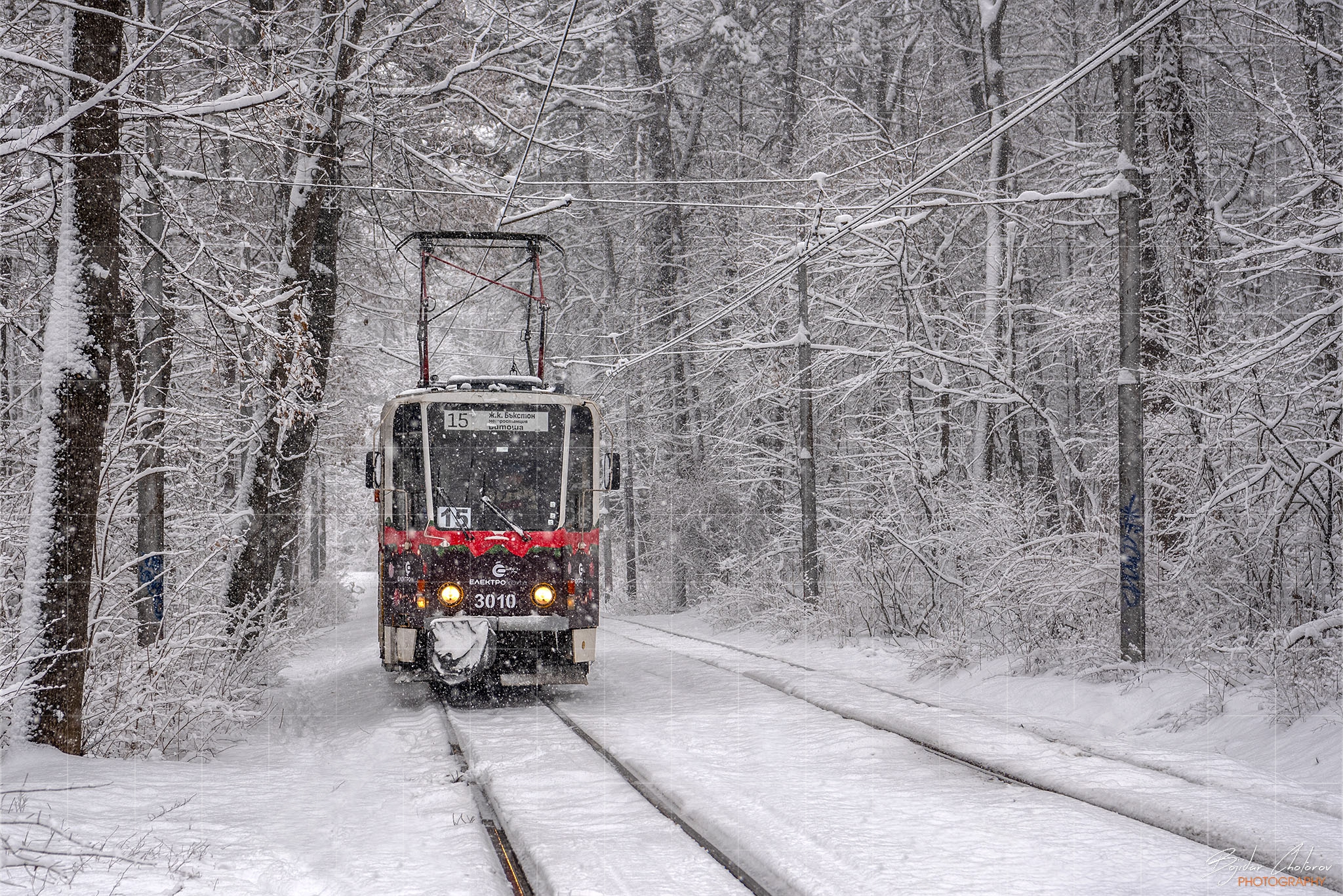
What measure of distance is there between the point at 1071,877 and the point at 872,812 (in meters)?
1.49

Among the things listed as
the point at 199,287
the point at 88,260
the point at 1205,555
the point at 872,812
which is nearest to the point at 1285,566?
the point at 1205,555

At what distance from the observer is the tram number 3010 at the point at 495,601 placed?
11016 millimetres

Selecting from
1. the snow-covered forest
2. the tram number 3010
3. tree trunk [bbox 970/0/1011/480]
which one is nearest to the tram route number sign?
the snow-covered forest

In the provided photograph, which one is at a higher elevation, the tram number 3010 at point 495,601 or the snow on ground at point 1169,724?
the tram number 3010 at point 495,601

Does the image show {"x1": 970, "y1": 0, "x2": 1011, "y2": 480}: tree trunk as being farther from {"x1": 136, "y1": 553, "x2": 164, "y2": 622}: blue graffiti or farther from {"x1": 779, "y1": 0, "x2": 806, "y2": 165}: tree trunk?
{"x1": 136, "y1": 553, "x2": 164, "y2": 622}: blue graffiti

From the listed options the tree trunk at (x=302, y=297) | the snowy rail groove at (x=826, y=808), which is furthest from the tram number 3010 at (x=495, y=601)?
the tree trunk at (x=302, y=297)

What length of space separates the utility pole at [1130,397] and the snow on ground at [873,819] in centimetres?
304

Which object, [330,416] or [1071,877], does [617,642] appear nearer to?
[330,416]

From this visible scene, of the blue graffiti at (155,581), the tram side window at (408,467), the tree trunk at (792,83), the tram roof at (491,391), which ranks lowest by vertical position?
the blue graffiti at (155,581)

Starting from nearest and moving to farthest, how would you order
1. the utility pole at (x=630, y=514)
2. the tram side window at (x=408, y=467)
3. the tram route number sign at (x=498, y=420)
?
the tram side window at (x=408, y=467) → the tram route number sign at (x=498, y=420) → the utility pole at (x=630, y=514)

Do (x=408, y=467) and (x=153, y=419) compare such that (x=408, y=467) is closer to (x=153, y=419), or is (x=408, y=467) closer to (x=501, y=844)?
(x=153, y=419)

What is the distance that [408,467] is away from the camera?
11.1m

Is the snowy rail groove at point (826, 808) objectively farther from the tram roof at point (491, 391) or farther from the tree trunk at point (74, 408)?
the tram roof at point (491, 391)

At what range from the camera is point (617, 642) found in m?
18.4
